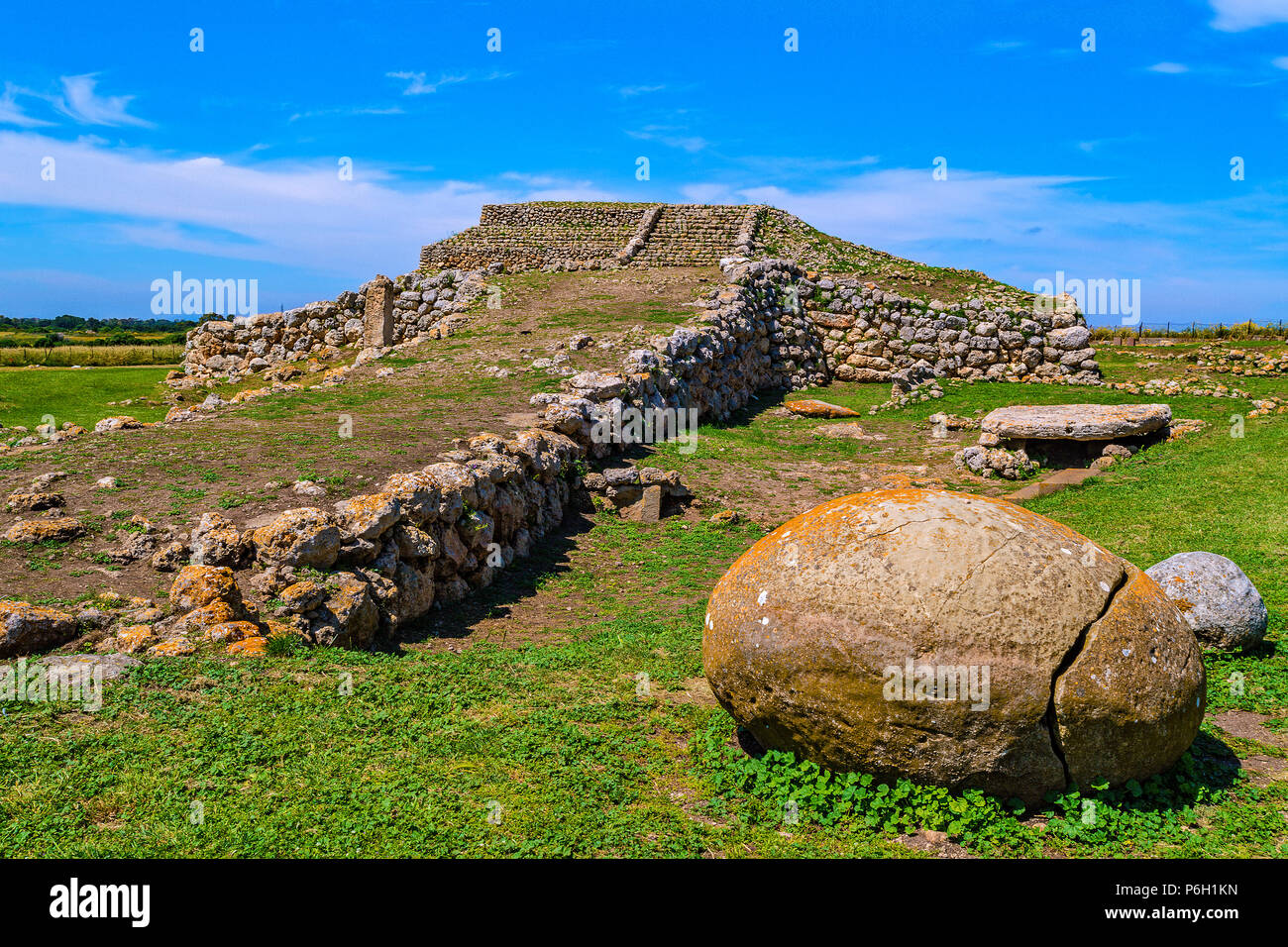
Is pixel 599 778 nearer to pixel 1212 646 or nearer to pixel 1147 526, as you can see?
pixel 1212 646

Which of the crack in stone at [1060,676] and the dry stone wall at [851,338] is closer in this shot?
the crack in stone at [1060,676]

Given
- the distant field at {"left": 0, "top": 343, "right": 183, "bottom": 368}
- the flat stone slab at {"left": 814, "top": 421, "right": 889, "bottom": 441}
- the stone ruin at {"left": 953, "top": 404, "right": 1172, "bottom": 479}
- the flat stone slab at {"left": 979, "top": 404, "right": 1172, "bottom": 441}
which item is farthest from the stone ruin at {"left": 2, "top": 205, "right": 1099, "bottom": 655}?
the flat stone slab at {"left": 979, "top": 404, "right": 1172, "bottom": 441}

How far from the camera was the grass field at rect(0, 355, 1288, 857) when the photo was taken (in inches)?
195

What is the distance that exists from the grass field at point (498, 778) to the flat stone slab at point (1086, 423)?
8.94 metres

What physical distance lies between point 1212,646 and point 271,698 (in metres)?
8.28

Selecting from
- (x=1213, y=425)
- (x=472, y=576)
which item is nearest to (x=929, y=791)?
(x=472, y=576)

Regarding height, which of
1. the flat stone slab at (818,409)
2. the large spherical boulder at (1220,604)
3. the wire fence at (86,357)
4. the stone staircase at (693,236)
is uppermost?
the stone staircase at (693,236)

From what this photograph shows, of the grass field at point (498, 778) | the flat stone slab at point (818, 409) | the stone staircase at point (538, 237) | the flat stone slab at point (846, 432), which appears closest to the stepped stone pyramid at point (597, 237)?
the stone staircase at point (538, 237)

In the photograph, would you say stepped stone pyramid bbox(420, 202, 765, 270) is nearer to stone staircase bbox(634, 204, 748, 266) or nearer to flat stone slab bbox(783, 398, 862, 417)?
stone staircase bbox(634, 204, 748, 266)

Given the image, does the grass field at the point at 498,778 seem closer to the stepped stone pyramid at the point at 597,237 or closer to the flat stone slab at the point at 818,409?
the flat stone slab at the point at 818,409

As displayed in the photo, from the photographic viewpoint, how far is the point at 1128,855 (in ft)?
16.2

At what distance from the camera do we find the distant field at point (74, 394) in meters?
17.9
